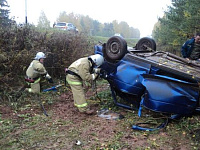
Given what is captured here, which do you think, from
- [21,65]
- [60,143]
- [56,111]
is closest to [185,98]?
[60,143]

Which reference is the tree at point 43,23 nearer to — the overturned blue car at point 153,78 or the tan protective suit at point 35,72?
the tan protective suit at point 35,72

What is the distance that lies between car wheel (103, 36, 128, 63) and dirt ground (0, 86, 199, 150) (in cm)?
130

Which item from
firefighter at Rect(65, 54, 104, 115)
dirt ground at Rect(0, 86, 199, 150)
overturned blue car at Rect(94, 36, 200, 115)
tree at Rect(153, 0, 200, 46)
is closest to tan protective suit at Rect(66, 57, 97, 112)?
firefighter at Rect(65, 54, 104, 115)

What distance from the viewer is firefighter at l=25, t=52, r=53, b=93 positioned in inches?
229

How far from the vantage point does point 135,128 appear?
12.4 ft

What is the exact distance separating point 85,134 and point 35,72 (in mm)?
2900

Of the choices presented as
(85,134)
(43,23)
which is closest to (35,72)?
(85,134)

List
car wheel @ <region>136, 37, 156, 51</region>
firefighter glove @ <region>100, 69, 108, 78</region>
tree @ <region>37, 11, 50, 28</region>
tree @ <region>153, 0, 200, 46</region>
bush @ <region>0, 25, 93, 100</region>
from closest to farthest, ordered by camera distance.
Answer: firefighter glove @ <region>100, 69, 108, 78</region>, car wheel @ <region>136, 37, 156, 51</region>, bush @ <region>0, 25, 93, 100</region>, tree @ <region>37, 11, 50, 28</region>, tree @ <region>153, 0, 200, 46</region>

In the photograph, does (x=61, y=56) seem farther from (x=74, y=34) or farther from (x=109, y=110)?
(x=109, y=110)

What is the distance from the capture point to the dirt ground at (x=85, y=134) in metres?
3.31

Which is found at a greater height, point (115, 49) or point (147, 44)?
point (147, 44)

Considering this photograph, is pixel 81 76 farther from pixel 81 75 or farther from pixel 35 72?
pixel 35 72

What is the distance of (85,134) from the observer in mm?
3715

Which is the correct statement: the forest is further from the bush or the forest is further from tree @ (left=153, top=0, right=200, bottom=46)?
tree @ (left=153, top=0, right=200, bottom=46)
